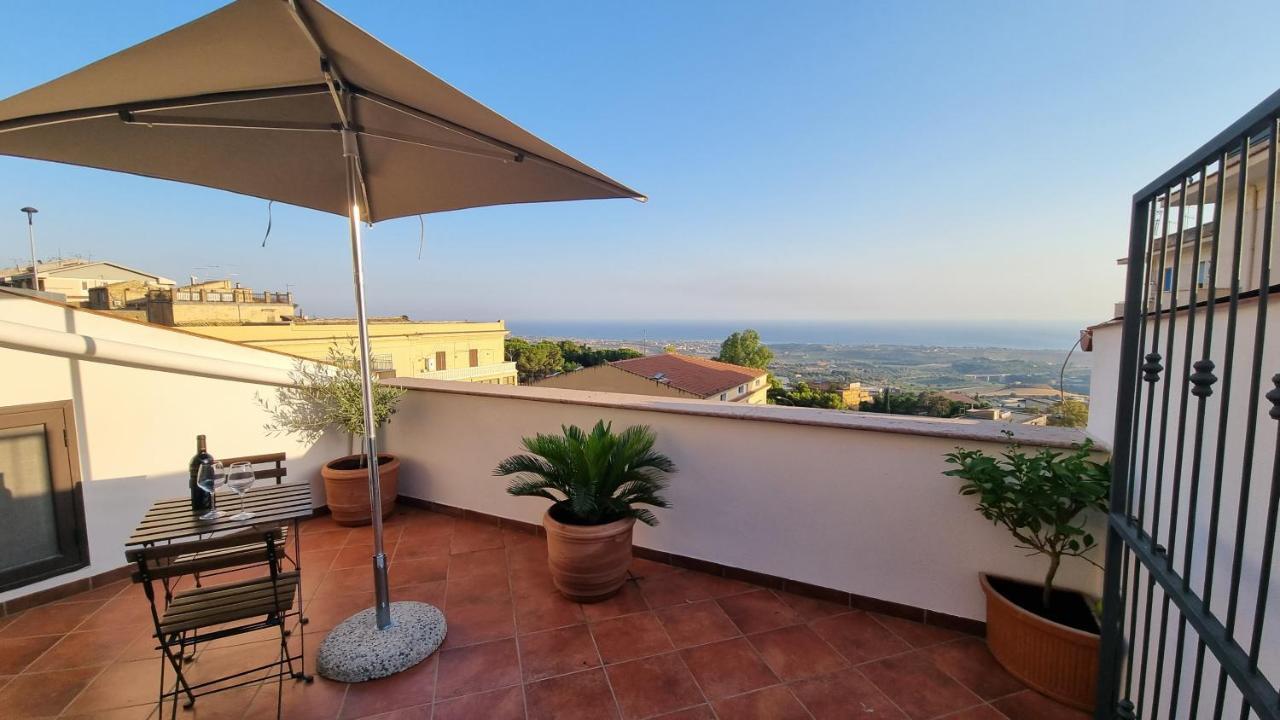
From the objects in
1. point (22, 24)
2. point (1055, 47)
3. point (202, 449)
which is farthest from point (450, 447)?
point (1055, 47)

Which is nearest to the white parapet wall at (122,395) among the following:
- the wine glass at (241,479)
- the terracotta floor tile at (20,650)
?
the terracotta floor tile at (20,650)

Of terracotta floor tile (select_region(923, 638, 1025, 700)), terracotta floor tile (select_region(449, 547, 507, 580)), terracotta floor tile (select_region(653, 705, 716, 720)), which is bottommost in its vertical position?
terracotta floor tile (select_region(923, 638, 1025, 700))

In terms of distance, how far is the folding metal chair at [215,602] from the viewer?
67.2 inches

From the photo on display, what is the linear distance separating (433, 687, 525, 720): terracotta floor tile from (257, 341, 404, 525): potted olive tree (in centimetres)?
230

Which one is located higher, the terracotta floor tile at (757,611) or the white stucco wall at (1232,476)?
the white stucco wall at (1232,476)

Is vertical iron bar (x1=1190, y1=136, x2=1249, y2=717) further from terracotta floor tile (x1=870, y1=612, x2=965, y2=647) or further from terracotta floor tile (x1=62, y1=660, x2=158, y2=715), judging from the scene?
terracotta floor tile (x1=62, y1=660, x2=158, y2=715)

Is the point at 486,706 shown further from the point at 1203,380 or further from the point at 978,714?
the point at 1203,380

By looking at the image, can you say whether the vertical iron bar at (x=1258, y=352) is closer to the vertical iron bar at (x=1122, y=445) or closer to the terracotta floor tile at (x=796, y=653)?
the vertical iron bar at (x=1122, y=445)

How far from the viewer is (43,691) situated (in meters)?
2.12

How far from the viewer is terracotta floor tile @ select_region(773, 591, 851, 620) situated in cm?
270

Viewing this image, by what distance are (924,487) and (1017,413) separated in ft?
3.84

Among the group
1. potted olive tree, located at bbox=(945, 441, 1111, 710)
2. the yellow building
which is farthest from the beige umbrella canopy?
the yellow building

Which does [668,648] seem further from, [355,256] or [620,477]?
[355,256]

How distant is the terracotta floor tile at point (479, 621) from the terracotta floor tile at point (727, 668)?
101cm
